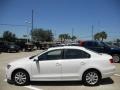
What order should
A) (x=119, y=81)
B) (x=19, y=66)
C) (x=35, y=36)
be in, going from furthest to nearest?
(x=35, y=36)
(x=119, y=81)
(x=19, y=66)

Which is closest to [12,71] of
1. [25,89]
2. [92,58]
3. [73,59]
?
[25,89]

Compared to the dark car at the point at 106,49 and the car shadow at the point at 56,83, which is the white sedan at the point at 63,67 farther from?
the dark car at the point at 106,49

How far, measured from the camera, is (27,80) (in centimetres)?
1032

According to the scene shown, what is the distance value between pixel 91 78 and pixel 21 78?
2641 mm

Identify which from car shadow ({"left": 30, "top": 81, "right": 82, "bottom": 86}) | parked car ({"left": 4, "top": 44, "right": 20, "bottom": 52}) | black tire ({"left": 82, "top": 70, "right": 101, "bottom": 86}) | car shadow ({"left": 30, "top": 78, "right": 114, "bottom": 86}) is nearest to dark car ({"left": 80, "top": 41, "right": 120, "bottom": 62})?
car shadow ({"left": 30, "top": 78, "right": 114, "bottom": 86})

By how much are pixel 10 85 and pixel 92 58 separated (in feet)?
10.8

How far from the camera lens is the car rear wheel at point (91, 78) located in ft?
33.1

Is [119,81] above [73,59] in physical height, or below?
below

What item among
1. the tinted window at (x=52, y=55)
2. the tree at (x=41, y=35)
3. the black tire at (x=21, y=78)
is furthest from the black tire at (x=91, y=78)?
the tree at (x=41, y=35)

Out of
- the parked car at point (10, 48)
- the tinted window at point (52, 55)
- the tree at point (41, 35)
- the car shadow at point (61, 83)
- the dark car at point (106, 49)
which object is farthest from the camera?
the tree at point (41, 35)

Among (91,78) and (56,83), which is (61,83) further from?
(91,78)

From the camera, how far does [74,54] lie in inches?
408

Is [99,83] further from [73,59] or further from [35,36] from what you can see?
[35,36]

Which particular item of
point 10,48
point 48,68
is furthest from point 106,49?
point 10,48
